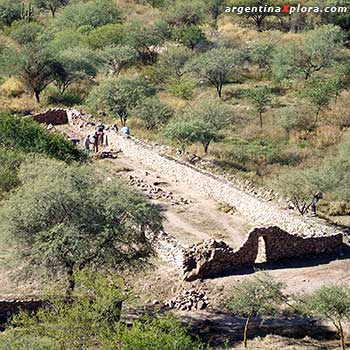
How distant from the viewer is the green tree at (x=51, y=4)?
8419 cm

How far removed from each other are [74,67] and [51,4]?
34756 mm

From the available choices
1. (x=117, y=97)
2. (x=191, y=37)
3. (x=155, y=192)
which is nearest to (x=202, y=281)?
(x=155, y=192)

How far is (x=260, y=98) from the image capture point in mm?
47719

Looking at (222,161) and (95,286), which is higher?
(95,286)

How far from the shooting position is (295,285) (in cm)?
2420

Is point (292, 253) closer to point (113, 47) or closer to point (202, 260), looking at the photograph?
point (202, 260)

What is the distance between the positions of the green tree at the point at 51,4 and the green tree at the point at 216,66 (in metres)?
34.7

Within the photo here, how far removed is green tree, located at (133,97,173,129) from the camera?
149 ft

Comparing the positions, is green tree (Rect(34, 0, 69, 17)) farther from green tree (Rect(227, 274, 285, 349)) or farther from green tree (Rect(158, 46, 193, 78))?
green tree (Rect(227, 274, 285, 349))

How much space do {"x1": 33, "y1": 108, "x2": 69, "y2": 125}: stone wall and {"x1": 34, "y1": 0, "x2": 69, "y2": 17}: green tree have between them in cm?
3947

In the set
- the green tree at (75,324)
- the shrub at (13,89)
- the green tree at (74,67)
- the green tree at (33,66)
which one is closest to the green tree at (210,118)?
the green tree at (74,67)

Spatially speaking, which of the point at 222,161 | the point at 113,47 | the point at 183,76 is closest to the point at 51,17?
the point at 113,47

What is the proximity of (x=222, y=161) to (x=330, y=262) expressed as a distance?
49.4 feet

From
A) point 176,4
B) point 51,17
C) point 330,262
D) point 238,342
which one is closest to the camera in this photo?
point 238,342
